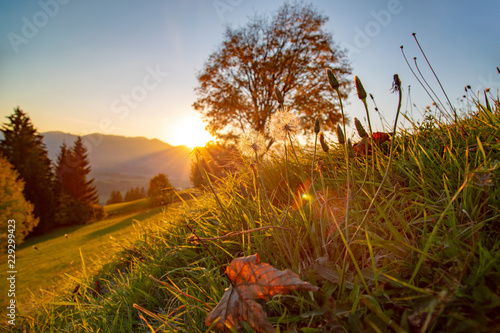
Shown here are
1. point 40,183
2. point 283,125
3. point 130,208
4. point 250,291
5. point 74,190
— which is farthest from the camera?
point 130,208

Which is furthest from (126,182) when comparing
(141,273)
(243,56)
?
(141,273)

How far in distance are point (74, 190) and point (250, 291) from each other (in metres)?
39.8

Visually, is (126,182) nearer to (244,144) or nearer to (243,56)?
(243,56)

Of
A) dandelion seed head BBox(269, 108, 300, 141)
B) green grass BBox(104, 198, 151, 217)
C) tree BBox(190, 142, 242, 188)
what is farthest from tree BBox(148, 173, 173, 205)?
green grass BBox(104, 198, 151, 217)

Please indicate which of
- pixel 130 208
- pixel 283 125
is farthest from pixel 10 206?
pixel 283 125

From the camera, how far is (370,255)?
112 cm

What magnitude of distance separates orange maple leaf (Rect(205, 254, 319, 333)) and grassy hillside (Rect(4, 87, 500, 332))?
33mm

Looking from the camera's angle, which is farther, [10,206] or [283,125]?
[10,206]

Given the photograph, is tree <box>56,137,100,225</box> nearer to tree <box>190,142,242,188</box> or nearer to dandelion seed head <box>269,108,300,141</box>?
tree <box>190,142,242,188</box>

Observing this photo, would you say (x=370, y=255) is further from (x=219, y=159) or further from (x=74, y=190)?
(x=74, y=190)

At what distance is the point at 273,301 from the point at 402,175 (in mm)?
1502

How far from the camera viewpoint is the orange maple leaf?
1.00 meters

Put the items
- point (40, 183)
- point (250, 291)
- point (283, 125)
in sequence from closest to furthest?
point (250, 291) < point (283, 125) < point (40, 183)

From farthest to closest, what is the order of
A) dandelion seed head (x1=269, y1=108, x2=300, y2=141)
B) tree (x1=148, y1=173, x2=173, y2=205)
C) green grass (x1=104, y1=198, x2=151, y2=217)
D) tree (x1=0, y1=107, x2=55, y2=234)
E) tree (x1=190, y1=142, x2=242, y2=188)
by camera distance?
green grass (x1=104, y1=198, x2=151, y2=217) < tree (x1=0, y1=107, x2=55, y2=234) < tree (x1=148, y1=173, x2=173, y2=205) < dandelion seed head (x1=269, y1=108, x2=300, y2=141) < tree (x1=190, y1=142, x2=242, y2=188)
